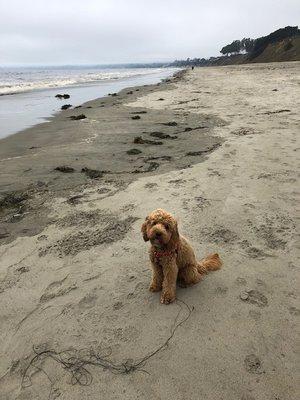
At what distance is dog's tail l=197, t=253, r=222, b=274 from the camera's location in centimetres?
440

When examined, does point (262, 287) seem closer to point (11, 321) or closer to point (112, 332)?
point (112, 332)

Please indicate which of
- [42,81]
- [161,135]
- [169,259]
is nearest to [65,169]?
[161,135]

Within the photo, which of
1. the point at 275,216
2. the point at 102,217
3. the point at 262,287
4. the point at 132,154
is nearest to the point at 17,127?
the point at 132,154

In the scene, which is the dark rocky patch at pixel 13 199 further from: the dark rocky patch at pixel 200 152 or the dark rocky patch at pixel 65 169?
the dark rocky patch at pixel 200 152

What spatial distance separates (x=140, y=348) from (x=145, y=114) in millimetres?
13551

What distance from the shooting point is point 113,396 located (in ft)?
9.66

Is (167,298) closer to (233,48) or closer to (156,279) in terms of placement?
(156,279)

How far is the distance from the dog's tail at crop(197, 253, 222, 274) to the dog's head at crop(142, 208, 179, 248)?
832 mm

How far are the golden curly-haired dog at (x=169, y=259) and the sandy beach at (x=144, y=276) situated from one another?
0.13 metres

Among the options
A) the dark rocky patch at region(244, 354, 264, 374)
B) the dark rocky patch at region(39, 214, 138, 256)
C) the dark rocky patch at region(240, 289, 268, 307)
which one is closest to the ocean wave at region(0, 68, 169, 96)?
the dark rocky patch at region(39, 214, 138, 256)

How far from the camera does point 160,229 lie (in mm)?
3531

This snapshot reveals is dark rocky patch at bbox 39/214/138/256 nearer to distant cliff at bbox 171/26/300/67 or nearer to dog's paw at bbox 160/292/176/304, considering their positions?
dog's paw at bbox 160/292/176/304

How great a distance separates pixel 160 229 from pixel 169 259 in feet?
1.74

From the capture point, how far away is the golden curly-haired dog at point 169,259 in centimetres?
362
